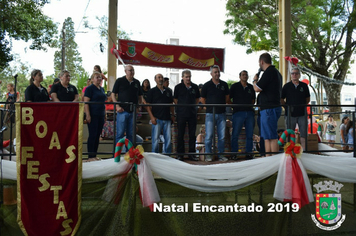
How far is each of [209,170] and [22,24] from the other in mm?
15558

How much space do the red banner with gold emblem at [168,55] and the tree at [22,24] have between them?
928 centimetres

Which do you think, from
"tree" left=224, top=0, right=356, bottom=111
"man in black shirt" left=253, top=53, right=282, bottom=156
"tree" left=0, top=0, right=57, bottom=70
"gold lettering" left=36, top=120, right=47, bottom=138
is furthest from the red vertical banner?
"tree" left=224, top=0, right=356, bottom=111

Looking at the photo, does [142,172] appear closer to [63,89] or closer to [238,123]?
[238,123]

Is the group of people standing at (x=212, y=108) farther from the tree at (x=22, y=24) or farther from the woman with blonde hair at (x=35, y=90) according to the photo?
the tree at (x=22, y=24)

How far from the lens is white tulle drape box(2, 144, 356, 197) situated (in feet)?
16.6

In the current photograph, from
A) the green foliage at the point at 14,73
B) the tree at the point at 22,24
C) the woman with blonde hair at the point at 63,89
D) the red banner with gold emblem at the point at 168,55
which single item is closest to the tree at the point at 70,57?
the green foliage at the point at 14,73

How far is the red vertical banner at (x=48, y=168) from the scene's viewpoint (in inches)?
187

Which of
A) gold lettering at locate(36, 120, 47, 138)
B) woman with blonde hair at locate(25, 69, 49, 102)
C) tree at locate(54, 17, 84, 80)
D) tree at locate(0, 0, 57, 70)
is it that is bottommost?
gold lettering at locate(36, 120, 47, 138)

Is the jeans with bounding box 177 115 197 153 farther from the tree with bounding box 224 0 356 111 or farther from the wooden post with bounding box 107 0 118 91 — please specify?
the tree with bounding box 224 0 356 111

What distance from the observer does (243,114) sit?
21.3ft

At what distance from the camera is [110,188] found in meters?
5.14

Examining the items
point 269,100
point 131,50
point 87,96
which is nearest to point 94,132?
point 87,96

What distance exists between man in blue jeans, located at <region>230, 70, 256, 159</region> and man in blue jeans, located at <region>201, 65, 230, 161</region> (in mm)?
182

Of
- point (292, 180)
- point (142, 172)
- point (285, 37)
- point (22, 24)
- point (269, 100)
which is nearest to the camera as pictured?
point (142, 172)
